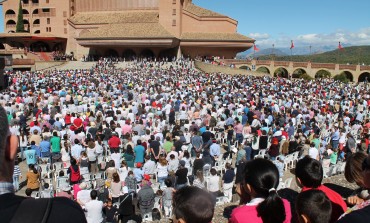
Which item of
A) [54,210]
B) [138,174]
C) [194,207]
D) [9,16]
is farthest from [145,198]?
[9,16]

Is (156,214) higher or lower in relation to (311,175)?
lower

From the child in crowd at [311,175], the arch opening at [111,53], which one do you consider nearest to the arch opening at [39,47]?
the arch opening at [111,53]

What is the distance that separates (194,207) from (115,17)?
6802cm

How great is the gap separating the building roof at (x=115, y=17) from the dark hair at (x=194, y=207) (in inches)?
2424

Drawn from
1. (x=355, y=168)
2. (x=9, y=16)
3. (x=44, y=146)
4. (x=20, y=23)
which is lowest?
(x=44, y=146)

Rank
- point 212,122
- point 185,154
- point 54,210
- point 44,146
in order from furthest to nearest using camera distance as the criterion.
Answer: point 212,122
point 44,146
point 185,154
point 54,210

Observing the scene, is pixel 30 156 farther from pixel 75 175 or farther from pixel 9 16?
pixel 9 16

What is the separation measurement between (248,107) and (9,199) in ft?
54.1

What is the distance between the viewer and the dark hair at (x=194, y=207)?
3.04 meters

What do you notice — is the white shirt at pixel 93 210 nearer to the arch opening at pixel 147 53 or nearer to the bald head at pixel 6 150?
the bald head at pixel 6 150

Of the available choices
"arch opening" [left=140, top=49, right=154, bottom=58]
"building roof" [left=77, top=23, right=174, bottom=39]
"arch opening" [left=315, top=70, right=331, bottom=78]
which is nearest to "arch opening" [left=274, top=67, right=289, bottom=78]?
"arch opening" [left=315, top=70, right=331, bottom=78]

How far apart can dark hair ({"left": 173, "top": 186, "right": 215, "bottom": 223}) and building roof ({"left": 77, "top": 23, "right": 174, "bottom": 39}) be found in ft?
175

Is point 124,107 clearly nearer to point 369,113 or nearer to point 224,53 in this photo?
point 369,113

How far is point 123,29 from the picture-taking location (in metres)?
58.6
